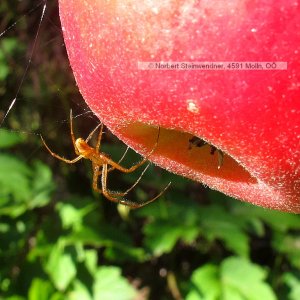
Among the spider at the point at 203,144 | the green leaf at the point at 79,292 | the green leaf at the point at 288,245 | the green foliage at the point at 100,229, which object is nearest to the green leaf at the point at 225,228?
the green foliage at the point at 100,229

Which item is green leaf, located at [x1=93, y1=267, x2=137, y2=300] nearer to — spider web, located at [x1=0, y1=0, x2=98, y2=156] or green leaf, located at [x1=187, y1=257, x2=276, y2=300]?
green leaf, located at [x1=187, y1=257, x2=276, y2=300]

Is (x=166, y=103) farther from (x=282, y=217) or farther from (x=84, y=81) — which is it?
(x=282, y=217)

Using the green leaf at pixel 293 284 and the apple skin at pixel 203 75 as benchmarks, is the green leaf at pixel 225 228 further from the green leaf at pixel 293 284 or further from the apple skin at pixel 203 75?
the apple skin at pixel 203 75

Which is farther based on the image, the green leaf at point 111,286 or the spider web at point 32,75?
the spider web at point 32,75

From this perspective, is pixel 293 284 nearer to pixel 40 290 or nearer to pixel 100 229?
pixel 100 229

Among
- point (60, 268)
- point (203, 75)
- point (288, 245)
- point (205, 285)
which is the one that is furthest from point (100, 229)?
point (203, 75)

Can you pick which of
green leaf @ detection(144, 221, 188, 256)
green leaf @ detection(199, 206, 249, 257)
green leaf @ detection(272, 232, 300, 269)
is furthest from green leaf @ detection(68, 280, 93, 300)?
green leaf @ detection(272, 232, 300, 269)

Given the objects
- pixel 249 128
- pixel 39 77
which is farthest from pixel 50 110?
pixel 249 128

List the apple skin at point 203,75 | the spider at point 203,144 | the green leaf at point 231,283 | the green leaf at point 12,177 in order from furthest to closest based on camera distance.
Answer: the green leaf at point 12,177, the green leaf at point 231,283, the spider at point 203,144, the apple skin at point 203,75

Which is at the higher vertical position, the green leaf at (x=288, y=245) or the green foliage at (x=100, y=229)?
the green foliage at (x=100, y=229)

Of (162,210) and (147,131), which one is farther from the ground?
(147,131)
